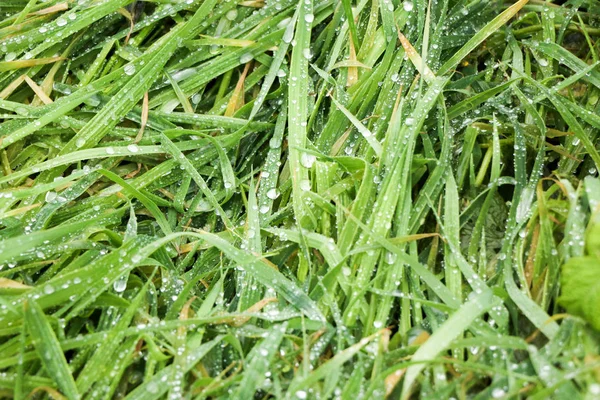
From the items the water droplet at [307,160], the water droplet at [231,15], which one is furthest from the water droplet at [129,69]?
the water droplet at [307,160]

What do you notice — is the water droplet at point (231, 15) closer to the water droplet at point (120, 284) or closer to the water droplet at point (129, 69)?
the water droplet at point (129, 69)

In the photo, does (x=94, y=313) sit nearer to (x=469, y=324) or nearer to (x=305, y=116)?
(x=305, y=116)

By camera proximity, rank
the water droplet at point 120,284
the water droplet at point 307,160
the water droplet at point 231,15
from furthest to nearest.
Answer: the water droplet at point 231,15
the water droplet at point 307,160
the water droplet at point 120,284

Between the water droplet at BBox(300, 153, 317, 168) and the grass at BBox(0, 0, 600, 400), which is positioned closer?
the grass at BBox(0, 0, 600, 400)

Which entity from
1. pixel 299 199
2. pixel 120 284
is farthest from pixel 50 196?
pixel 299 199

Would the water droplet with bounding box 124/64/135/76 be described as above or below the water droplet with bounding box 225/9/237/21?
below

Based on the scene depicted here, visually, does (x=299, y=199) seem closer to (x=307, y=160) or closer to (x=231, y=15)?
(x=307, y=160)

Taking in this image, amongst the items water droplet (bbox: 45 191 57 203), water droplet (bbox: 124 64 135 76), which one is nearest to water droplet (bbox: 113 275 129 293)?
water droplet (bbox: 45 191 57 203)

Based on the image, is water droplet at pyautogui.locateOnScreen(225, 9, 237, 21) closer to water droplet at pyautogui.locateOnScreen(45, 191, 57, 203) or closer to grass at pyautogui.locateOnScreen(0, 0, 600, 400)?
grass at pyautogui.locateOnScreen(0, 0, 600, 400)
